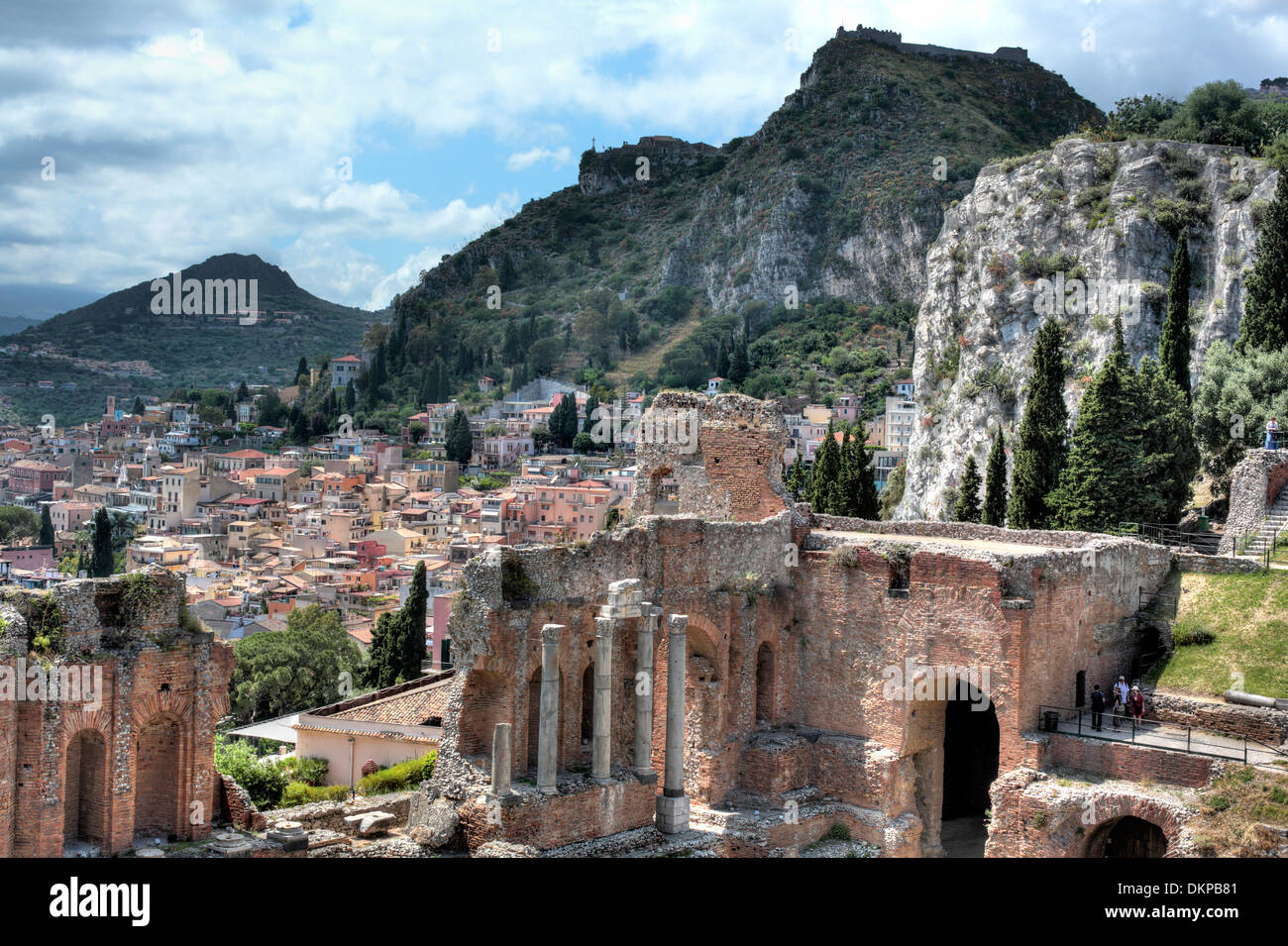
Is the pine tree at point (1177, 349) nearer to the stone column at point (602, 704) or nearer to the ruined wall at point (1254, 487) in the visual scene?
the ruined wall at point (1254, 487)

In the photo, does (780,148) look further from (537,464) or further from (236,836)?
(236,836)

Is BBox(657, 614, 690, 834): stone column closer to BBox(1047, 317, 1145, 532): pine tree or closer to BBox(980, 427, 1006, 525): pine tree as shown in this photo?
BBox(1047, 317, 1145, 532): pine tree

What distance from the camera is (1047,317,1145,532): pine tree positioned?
37.4 metres

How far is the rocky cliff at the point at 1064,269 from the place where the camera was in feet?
207

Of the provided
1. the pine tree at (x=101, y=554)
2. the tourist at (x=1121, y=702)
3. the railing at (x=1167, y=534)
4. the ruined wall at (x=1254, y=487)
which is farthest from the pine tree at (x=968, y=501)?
the pine tree at (x=101, y=554)

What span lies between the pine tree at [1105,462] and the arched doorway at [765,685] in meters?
12.7

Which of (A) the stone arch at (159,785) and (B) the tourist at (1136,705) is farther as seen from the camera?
(B) the tourist at (1136,705)

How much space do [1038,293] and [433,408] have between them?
9897cm

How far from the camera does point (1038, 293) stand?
239ft

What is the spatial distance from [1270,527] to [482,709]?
21986 millimetres

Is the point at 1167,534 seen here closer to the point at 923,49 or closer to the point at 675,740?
the point at 675,740

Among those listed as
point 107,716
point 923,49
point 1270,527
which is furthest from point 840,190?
point 107,716

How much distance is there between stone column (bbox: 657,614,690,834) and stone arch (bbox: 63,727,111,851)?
10510mm
